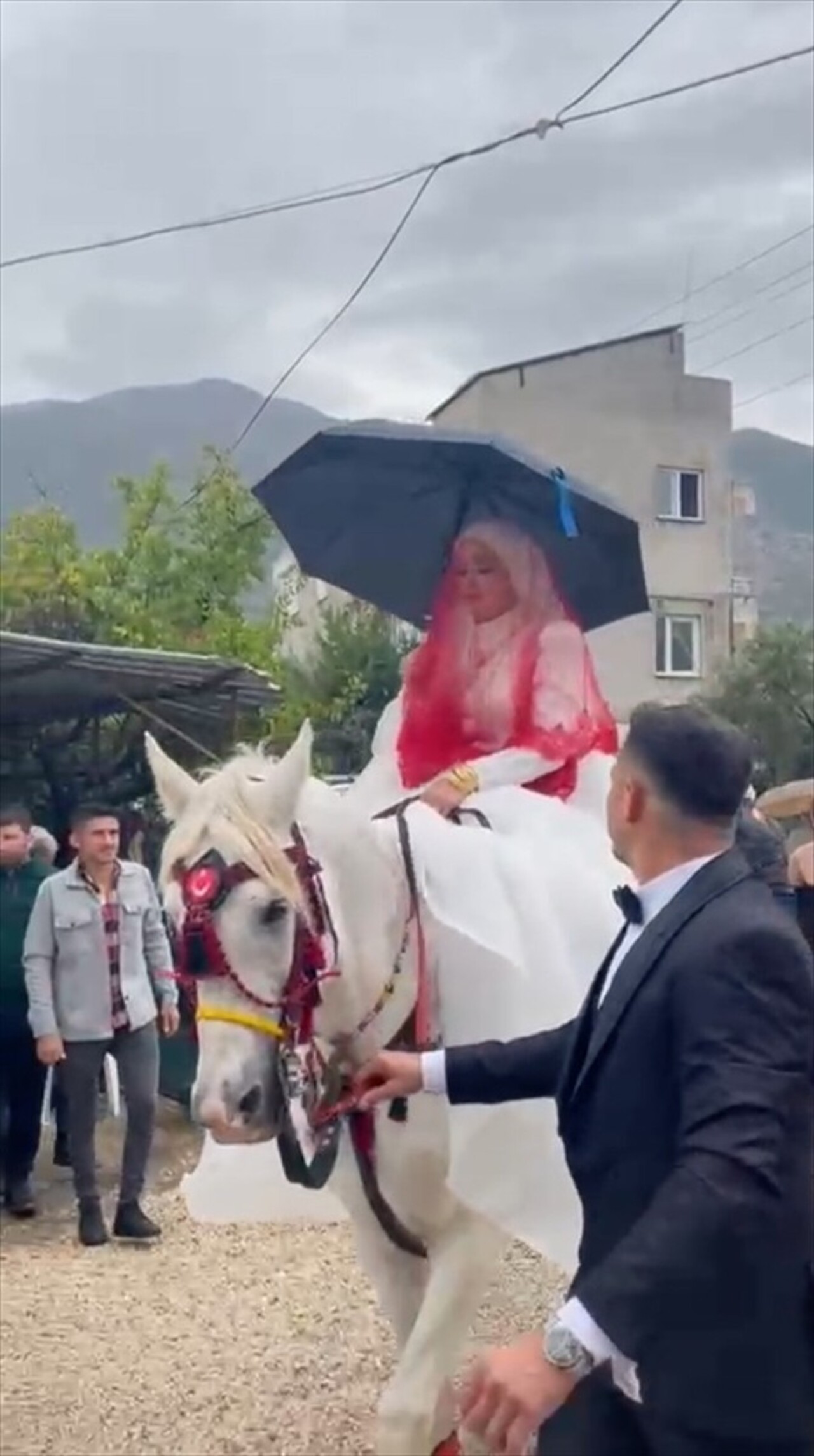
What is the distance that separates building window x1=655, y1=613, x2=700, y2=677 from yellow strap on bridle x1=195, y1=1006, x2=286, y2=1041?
94.8 feet

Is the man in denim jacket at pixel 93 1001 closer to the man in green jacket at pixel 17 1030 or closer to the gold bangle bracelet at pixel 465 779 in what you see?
the man in green jacket at pixel 17 1030

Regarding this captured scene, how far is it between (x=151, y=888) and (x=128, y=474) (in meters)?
14.4

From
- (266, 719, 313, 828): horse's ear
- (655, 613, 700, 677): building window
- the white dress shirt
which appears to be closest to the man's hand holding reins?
(266, 719, 313, 828): horse's ear

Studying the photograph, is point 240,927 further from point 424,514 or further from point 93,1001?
point 93,1001

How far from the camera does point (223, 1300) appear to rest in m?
6.89

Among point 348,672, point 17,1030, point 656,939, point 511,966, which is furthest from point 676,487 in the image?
point 656,939

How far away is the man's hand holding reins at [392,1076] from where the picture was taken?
11.7ft

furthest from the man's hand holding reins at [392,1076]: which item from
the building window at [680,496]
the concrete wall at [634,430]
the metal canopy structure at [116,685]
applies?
the building window at [680,496]

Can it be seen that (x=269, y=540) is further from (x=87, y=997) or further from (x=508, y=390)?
(x=87, y=997)

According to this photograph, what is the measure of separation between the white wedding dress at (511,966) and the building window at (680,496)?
27682 millimetres

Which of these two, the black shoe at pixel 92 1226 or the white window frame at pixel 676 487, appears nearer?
the black shoe at pixel 92 1226

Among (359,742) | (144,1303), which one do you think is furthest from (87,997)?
(359,742)

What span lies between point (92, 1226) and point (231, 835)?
4.60 metres

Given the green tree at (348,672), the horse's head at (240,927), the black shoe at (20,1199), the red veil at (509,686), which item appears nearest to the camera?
the horse's head at (240,927)
